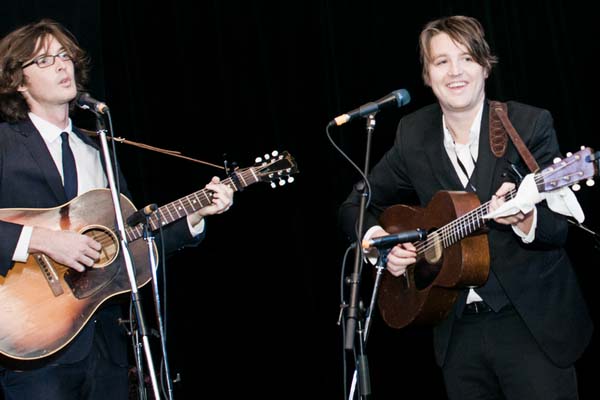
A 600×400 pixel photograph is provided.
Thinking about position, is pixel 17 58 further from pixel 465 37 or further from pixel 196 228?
pixel 465 37

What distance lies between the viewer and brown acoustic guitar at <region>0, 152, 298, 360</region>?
3.57 m

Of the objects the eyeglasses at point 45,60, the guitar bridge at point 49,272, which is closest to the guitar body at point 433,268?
the guitar bridge at point 49,272

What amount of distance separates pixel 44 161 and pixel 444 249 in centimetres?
186

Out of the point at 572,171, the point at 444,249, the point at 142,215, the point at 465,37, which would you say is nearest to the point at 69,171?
the point at 142,215

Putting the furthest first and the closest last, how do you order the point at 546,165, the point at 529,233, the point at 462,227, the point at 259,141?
the point at 259,141 → the point at 462,227 → the point at 546,165 → the point at 529,233

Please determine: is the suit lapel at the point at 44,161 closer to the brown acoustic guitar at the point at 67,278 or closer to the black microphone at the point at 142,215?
the brown acoustic guitar at the point at 67,278

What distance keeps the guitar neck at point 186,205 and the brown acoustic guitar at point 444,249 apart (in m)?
0.75

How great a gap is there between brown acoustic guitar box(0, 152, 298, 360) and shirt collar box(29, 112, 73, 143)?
1.16ft

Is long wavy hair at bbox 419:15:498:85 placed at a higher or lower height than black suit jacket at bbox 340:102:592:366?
higher

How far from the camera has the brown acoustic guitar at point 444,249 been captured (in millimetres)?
3070

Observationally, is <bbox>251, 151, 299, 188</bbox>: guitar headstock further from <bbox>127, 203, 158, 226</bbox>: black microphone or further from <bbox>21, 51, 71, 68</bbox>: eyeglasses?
<bbox>21, 51, 71, 68</bbox>: eyeglasses

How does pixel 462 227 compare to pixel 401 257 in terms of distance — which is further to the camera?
pixel 401 257

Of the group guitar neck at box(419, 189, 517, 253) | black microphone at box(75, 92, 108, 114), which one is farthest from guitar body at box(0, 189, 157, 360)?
guitar neck at box(419, 189, 517, 253)

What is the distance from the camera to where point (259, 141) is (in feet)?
17.0
